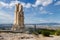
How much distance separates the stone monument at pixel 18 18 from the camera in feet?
8.52

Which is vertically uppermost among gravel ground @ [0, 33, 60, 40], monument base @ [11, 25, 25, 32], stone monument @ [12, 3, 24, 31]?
stone monument @ [12, 3, 24, 31]

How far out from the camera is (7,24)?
8.50 ft

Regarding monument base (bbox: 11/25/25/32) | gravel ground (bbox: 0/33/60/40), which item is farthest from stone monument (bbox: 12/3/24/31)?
gravel ground (bbox: 0/33/60/40)

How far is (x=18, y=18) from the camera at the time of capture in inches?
102

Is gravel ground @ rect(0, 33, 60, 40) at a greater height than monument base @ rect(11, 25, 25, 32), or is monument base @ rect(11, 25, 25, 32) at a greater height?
monument base @ rect(11, 25, 25, 32)

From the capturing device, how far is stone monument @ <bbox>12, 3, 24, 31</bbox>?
260 cm

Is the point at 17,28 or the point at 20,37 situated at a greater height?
the point at 17,28

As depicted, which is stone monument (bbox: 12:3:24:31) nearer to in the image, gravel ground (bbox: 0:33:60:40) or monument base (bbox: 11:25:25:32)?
monument base (bbox: 11:25:25:32)

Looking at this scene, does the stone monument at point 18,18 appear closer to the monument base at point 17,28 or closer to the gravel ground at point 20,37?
the monument base at point 17,28

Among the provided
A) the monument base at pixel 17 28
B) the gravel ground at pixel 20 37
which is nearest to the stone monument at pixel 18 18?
the monument base at pixel 17 28

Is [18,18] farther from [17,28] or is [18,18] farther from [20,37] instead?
[20,37]

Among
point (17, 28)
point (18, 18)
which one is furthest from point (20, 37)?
point (18, 18)

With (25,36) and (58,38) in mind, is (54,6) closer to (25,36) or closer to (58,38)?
(58,38)

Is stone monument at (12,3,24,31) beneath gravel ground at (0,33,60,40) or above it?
above
